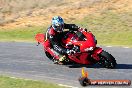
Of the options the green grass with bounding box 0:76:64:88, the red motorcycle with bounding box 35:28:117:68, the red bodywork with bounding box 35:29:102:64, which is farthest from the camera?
the red bodywork with bounding box 35:29:102:64

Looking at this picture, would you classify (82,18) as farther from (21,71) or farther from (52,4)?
(21,71)

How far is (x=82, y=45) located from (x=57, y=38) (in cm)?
118

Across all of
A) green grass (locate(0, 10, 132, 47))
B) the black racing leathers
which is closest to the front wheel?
the black racing leathers

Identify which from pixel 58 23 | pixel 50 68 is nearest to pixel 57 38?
pixel 58 23

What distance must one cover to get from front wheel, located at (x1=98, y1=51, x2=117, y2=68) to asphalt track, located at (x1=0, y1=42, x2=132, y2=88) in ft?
0.59

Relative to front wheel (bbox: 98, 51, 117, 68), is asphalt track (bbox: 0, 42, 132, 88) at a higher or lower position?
lower

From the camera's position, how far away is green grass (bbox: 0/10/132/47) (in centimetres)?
2700

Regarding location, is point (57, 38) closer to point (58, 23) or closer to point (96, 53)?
point (58, 23)

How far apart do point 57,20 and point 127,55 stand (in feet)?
12.2

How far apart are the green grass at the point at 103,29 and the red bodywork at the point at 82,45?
9489mm

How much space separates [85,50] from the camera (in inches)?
599

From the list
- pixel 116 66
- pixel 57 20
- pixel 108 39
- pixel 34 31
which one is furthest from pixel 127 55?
pixel 34 31

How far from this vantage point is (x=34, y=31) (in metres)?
31.8

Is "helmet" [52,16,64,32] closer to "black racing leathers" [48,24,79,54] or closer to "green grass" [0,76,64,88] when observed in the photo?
"black racing leathers" [48,24,79,54]
